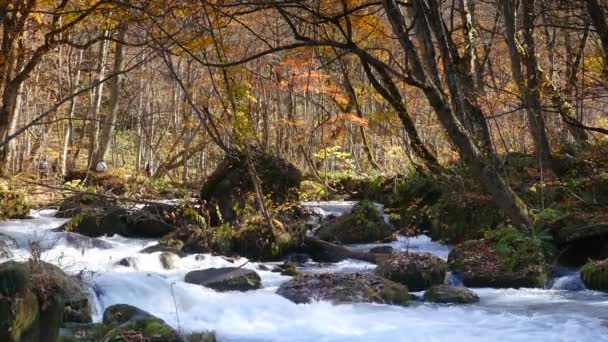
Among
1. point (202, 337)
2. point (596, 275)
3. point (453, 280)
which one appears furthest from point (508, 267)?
point (202, 337)

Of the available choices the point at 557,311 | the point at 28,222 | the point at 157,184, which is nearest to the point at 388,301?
the point at 557,311

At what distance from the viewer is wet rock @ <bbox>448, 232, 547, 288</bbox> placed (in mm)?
8484

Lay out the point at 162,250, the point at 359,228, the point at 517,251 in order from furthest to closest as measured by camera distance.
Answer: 1. the point at 359,228
2. the point at 162,250
3. the point at 517,251

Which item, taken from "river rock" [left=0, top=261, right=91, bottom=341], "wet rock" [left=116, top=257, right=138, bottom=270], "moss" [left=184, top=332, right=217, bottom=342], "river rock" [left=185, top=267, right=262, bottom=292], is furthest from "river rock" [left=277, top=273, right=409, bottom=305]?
"river rock" [left=0, top=261, right=91, bottom=341]

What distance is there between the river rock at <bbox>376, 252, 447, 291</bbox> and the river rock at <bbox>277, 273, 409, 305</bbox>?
1.31 ft

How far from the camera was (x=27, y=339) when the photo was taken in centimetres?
455

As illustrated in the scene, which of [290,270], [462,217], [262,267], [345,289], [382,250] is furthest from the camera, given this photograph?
[462,217]

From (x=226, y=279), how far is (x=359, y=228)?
16.6 feet

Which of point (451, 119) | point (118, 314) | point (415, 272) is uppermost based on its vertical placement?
point (451, 119)

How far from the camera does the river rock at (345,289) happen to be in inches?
299

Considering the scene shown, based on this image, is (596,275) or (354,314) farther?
(596,275)

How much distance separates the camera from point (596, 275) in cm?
811

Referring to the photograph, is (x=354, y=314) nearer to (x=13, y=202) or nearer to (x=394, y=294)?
(x=394, y=294)

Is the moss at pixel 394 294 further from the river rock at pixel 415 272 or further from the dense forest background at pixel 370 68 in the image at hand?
the dense forest background at pixel 370 68
